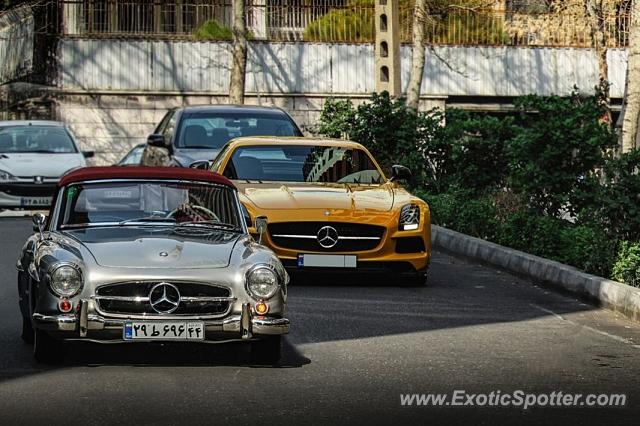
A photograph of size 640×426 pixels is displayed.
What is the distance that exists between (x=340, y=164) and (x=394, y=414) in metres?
9.01

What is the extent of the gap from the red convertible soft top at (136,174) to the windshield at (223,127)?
11.1 metres

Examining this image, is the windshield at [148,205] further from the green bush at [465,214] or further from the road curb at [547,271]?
the green bush at [465,214]

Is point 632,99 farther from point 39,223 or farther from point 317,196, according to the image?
point 39,223

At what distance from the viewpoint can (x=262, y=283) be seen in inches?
399

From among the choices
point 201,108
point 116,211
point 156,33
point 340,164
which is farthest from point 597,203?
point 156,33

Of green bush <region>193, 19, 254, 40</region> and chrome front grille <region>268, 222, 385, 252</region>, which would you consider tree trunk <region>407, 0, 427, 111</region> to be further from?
chrome front grille <region>268, 222, 385, 252</region>

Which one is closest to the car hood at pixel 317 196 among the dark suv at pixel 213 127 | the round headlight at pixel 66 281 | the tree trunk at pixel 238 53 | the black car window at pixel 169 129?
the dark suv at pixel 213 127

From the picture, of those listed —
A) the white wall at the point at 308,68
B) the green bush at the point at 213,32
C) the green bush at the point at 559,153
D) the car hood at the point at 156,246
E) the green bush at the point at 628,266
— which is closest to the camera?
the car hood at the point at 156,246

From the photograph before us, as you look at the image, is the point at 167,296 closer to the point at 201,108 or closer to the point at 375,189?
the point at 375,189

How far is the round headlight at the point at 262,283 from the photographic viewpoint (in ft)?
33.1

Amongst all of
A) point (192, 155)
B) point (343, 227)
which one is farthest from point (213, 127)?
point (343, 227)

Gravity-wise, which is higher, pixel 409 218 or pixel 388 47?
pixel 388 47

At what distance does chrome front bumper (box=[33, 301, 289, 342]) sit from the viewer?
983cm

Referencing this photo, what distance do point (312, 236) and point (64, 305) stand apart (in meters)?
6.00
